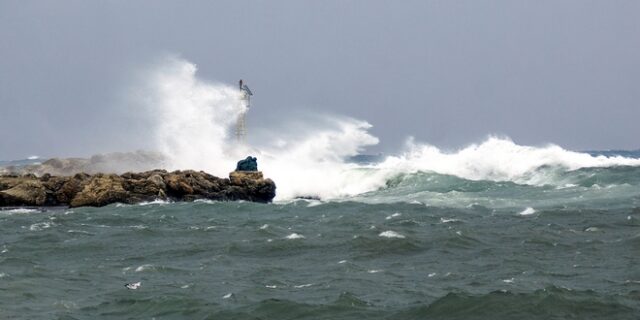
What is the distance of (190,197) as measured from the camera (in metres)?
→ 39.5

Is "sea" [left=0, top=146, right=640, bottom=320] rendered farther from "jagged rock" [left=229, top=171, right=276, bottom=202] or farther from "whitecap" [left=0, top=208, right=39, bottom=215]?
"jagged rock" [left=229, top=171, right=276, bottom=202]

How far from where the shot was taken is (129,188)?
39219mm

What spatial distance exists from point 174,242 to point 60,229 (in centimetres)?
533

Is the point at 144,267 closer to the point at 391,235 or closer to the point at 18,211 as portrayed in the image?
the point at 391,235

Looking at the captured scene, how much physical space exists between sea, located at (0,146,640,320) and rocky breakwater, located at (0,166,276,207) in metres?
1.29

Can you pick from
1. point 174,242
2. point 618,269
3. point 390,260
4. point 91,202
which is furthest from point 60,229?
point 618,269

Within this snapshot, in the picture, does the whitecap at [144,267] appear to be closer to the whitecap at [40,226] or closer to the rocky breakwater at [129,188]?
the whitecap at [40,226]

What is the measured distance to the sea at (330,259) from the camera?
1622 centimetres

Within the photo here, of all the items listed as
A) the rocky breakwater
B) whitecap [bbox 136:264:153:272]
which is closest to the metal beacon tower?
the rocky breakwater

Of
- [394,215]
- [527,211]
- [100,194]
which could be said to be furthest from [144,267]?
[100,194]

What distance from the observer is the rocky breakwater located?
38156 mm

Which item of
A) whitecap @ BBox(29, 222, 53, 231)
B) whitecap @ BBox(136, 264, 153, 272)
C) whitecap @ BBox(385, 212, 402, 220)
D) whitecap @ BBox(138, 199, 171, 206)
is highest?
whitecap @ BBox(138, 199, 171, 206)

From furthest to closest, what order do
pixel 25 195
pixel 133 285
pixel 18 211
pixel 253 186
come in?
pixel 253 186 < pixel 25 195 < pixel 18 211 < pixel 133 285

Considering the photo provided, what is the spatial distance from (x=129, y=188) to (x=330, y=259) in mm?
19521
